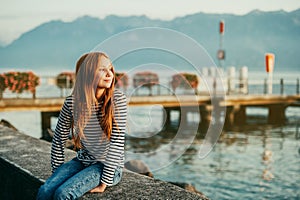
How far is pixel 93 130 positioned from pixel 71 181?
0.34 metres

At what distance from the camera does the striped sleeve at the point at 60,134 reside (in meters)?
3.07

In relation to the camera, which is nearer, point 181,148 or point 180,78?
point 181,148

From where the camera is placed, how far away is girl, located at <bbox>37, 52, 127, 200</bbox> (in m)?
2.89

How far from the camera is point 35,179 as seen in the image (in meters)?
3.44

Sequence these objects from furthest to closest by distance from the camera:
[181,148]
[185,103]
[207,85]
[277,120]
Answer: [277,120]
[207,85]
[185,103]
[181,148]

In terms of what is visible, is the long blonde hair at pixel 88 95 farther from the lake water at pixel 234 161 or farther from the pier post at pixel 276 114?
the pier post at pixel 276 114

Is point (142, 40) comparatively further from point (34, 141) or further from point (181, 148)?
point (181, 148)

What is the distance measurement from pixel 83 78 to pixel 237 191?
6537 mm

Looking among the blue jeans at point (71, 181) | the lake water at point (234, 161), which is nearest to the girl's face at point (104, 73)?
the blue jeans at point (71, 181)

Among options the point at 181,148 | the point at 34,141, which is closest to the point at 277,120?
the point at 181,148

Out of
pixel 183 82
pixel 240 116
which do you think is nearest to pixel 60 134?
pixel 183 82

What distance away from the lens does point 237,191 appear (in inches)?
349

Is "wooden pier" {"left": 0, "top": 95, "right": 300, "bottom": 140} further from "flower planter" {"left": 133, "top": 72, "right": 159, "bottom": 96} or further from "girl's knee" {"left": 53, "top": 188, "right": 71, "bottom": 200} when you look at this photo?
"girl's knee" {"left": 53, "top": 188, "right": 71, "bottom": 200}

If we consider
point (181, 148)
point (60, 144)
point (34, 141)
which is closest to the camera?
point (60, 144)
